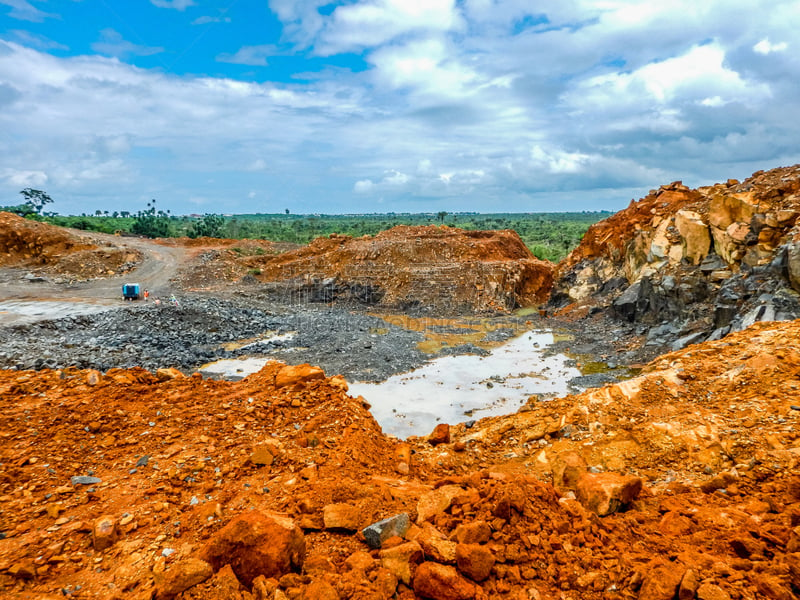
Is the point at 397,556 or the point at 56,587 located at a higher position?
the point at 397,556

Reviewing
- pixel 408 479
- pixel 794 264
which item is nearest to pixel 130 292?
pixel 408 479

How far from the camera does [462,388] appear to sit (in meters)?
15.2

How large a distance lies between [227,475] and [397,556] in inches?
129

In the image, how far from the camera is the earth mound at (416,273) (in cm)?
3112

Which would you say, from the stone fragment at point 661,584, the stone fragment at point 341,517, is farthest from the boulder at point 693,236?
the stone fragment at point 341,517

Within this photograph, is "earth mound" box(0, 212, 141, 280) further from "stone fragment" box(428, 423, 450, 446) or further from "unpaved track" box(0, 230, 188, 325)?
"stone fragment" box(428, 423, 450, 446)

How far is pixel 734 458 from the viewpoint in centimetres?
625

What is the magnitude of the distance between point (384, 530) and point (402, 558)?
15.8 inches

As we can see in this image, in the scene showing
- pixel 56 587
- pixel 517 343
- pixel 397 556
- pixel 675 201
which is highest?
pixel 675 201

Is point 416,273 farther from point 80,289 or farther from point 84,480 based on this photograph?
point 84,480

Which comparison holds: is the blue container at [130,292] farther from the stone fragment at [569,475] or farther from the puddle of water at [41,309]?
the stone fragment at [569,475]

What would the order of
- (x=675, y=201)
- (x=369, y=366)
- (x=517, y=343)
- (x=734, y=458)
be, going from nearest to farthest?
(x=734, y=458)
(x=369, y=366)
(x=517, y=343)
(x=675, y=201)

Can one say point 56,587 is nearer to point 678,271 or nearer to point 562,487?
point 562,487

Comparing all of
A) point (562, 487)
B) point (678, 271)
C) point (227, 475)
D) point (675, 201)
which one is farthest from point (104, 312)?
point (675, 201)
